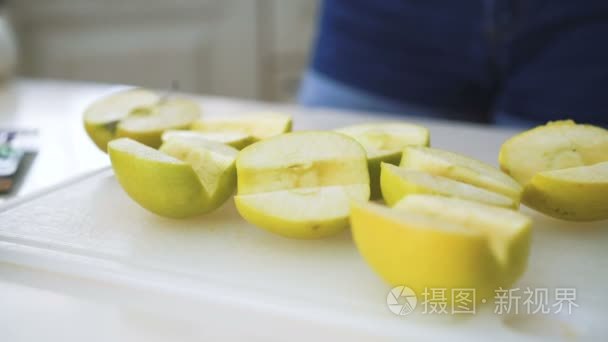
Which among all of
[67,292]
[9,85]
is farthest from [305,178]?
[9,85]

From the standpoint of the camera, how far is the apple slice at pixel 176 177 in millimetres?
539

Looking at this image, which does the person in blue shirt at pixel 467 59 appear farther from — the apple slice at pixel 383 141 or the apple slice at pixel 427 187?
the apple slice at pixel 427 187

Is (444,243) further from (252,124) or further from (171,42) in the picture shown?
(171,42)

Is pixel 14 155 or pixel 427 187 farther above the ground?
pixel 427 187

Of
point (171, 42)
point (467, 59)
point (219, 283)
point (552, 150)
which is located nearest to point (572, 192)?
point (552, 150)

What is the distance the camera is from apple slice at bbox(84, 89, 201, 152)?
28.2 inches

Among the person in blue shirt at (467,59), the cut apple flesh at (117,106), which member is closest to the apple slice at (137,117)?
the cut apple flesh at (117,106)

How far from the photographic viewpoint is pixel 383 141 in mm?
641

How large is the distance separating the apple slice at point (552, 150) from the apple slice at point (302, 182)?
16 cm

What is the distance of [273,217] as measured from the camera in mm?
497

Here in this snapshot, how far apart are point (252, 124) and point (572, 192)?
367 mm

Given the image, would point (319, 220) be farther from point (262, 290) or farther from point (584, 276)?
point (584, 276)

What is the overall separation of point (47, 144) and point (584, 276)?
0.79 m

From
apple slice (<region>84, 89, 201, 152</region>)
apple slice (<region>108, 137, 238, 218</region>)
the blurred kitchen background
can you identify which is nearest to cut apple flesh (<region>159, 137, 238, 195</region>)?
apple slice (<region>108, 137, 238, 218</region>)
